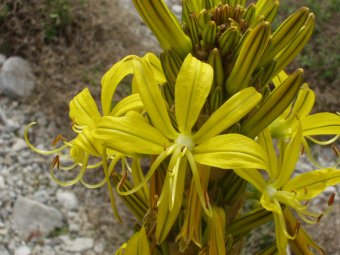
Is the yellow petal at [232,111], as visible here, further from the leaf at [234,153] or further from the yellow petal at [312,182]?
the yellow petal at [312,182]

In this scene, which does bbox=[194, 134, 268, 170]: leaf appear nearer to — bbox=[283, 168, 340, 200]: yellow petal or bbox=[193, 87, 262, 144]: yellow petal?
bbox=[193, 87, 262, 144]: yellow petal

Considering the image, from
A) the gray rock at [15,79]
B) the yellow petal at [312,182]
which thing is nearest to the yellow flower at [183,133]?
the yellow petal at [312,182]

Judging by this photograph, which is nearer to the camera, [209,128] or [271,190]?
[209,128]

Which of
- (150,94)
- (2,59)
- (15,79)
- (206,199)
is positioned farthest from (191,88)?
(2,59)

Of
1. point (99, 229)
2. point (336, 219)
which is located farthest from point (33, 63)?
point (336, 219)

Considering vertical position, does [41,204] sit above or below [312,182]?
below

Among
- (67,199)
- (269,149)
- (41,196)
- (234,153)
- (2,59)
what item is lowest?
(67,199)

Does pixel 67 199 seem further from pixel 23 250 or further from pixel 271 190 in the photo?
pixel 271 190
